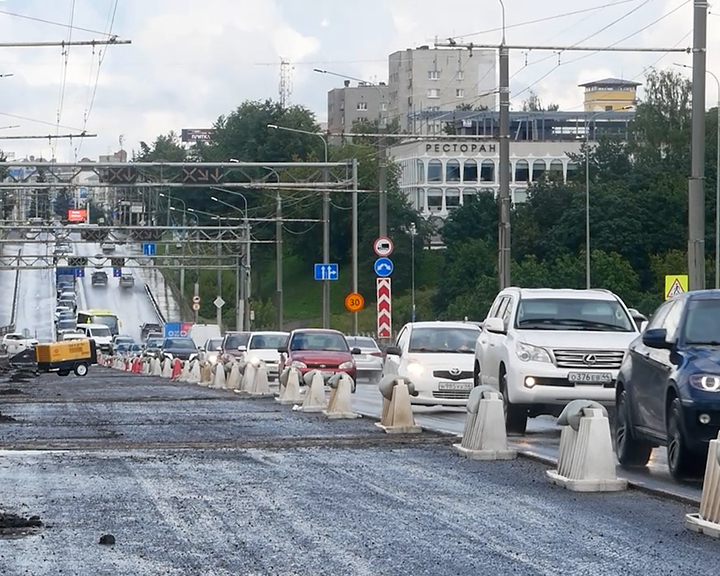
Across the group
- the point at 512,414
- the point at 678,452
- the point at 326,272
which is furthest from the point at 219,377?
the point at 678,452

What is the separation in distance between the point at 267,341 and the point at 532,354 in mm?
25687

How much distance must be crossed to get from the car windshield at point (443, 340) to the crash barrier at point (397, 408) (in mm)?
5940

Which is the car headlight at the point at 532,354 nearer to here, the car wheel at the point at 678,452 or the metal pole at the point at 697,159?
the car wheel at the point at 678,452

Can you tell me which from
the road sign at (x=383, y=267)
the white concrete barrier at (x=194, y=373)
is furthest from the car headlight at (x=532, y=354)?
the white concrete barrier at (x=194, y=373)

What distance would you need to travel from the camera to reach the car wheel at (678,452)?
43.2 ft

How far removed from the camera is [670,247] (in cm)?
10506

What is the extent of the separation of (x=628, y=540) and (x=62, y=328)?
106 meters

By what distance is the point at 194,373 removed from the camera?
47.9 meters

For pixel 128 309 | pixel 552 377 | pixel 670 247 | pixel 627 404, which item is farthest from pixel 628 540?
pixel 128 309

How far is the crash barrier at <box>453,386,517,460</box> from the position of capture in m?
15.6

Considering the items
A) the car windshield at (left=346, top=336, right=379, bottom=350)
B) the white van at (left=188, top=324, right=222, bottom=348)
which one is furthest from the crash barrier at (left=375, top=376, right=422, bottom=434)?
the white van at (left=188, top=324, right=222, bottom=348)

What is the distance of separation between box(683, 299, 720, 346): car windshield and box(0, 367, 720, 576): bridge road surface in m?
1.80

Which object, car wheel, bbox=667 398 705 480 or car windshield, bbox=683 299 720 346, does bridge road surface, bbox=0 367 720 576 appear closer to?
car wheel, bbox=667 398 705 480

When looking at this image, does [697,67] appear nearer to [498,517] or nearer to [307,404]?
[307,404]
